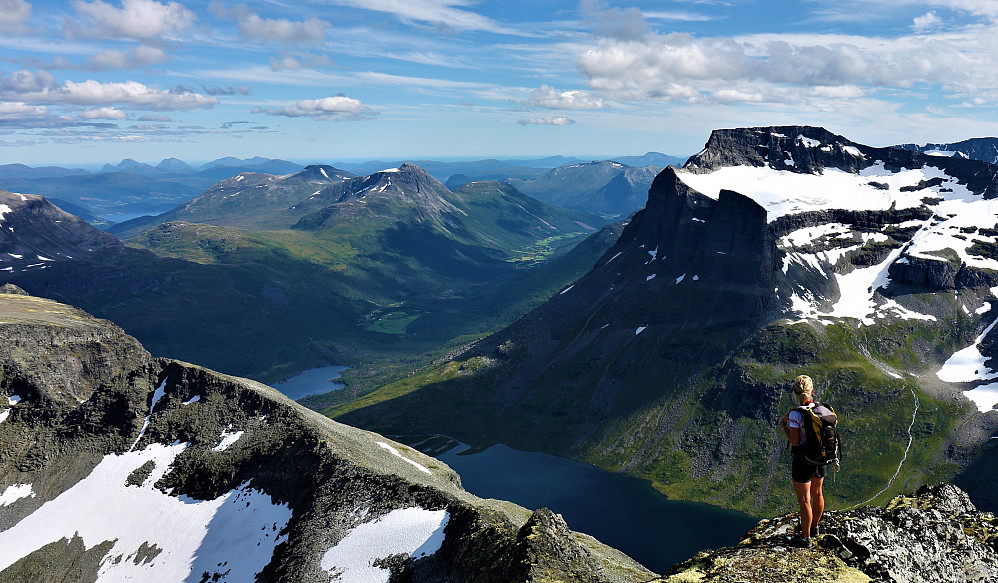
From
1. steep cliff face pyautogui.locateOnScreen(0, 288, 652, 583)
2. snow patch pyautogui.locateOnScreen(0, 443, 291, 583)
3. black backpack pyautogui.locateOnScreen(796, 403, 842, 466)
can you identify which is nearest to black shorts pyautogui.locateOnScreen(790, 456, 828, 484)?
black backpack pyautogui.locateOnScreen(796, 403, 842, 466)

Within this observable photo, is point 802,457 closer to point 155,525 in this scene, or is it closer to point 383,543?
point 383,543

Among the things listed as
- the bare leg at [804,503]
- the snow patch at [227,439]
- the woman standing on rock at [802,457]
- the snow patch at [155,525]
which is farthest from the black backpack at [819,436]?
the snow patch at [227,439]

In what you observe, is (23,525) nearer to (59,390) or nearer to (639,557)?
(59,390)

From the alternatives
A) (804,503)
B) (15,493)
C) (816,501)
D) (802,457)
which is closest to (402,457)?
(15,493)

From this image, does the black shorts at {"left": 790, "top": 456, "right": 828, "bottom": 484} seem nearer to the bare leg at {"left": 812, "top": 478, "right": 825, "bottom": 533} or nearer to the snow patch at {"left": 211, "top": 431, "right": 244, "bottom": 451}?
the bare leg at {"left": 812, "top": 478, "right": 825, "bottom": 533}

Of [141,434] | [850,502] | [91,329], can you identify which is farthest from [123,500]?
[850,502]
